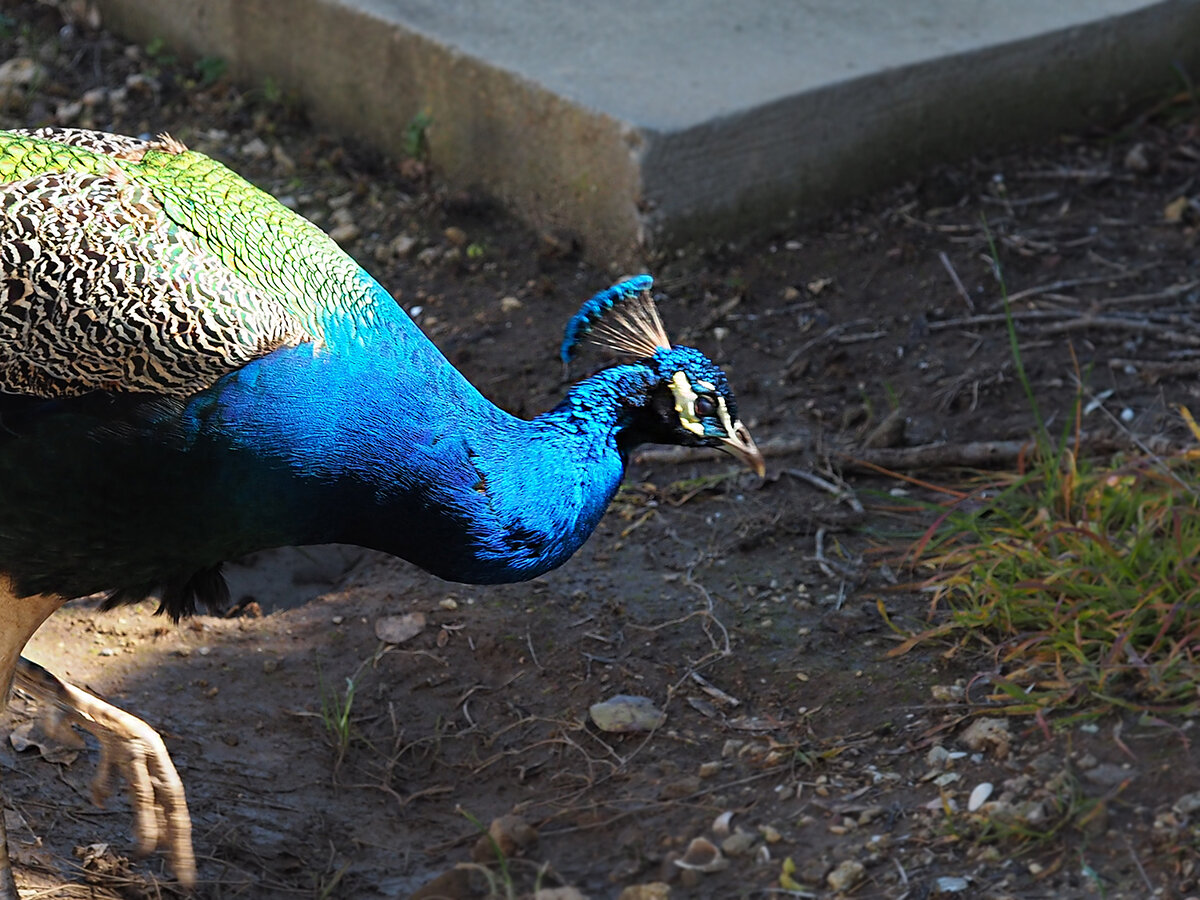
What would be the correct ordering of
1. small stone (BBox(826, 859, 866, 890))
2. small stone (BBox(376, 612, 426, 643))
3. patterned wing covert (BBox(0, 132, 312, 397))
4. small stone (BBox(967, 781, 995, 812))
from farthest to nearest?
small stone (BBox(376, 612, 426, 643)) < small stone (BBox(967, 781, 995, 812)) < small stone (BBox(826, 859, 866, 890)) < patterned wing covert (BBox(0, 132, 312, 397))

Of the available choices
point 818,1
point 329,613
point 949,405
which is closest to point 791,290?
point 949,405

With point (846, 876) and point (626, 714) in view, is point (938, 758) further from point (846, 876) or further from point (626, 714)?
point (626, 714)

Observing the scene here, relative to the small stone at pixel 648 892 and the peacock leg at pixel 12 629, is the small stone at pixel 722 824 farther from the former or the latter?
the peacock leg at pixel 12 629

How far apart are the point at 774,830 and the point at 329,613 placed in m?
1.27

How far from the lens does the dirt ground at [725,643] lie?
2.61 meters

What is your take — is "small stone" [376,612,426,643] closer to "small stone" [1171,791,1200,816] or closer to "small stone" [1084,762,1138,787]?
"small stone" [1084,762,1138,787]

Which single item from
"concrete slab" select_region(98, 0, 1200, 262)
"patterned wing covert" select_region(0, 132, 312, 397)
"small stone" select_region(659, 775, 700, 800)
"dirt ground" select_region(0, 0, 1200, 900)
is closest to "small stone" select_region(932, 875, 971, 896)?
"dirt ground" select_region(0, 0, 1200, 900)

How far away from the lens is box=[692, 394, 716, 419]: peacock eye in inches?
102

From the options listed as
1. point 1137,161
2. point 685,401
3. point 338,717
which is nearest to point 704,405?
point 685,401

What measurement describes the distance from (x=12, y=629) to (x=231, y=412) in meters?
0.60

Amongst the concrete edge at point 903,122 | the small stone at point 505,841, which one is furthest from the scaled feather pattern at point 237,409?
the concrete edge at point 903,122

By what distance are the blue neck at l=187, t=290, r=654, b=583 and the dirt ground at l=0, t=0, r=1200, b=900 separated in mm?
599

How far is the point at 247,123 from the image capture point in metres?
5.47

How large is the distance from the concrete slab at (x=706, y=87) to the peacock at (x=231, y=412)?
1.90m
